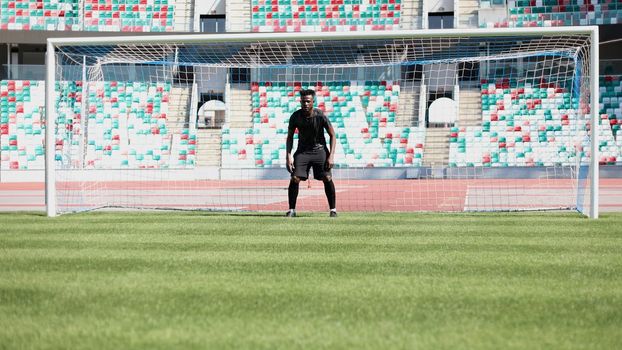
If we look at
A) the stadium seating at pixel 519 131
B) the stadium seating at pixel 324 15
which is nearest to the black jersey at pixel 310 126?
the stadium seating at pixel 519 131

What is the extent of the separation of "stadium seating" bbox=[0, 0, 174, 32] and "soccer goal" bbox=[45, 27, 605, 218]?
8.11 meters

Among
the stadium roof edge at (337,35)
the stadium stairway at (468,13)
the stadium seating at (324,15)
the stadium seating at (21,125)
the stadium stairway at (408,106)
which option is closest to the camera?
the stadium roof edge at (337,35)

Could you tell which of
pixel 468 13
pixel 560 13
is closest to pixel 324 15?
→ pixel 468 13

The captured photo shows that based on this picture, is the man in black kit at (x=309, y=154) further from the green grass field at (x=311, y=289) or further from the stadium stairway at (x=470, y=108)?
the stadium stairway at (x=470, y=108)

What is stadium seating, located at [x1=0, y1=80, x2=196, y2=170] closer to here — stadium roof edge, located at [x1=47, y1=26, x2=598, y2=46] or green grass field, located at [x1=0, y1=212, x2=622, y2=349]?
stadium roof edge, located at [x1=47, y1=26, x2=598, y2=46]

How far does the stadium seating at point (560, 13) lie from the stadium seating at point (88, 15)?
14002 mm

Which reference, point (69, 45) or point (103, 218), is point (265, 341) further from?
point (69, 45)

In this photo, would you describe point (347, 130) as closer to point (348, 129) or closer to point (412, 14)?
point (348, 129)

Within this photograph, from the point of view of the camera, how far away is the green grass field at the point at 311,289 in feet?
14.6

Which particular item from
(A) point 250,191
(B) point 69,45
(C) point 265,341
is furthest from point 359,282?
(A) point 250,191

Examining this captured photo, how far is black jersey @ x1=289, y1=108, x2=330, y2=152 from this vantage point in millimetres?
12891

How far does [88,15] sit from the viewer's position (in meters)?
36.4

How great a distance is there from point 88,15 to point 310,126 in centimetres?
2602

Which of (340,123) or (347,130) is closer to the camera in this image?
(340,123)
